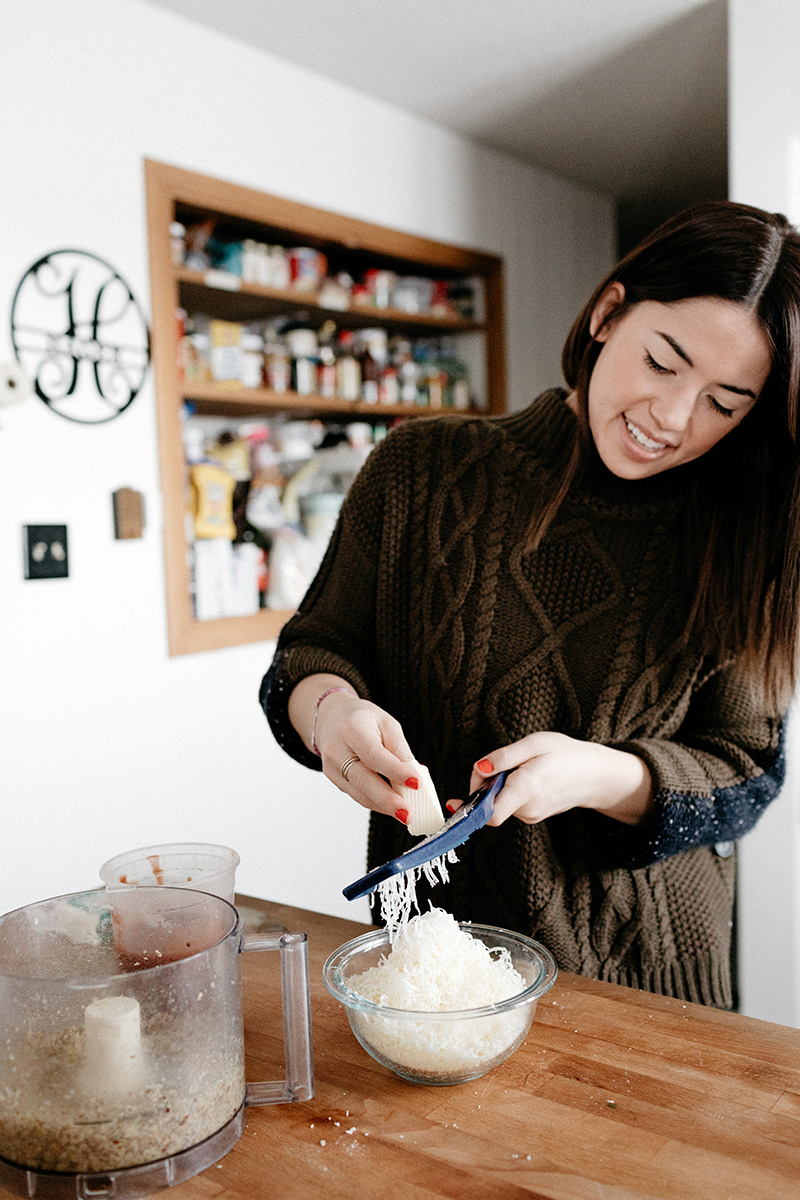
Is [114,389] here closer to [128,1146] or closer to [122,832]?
[122,832]

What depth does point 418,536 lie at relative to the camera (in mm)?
1292

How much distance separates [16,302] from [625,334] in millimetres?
1552

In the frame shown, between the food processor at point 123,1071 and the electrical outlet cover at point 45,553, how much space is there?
1.61m

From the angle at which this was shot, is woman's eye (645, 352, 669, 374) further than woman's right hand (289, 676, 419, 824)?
Yes

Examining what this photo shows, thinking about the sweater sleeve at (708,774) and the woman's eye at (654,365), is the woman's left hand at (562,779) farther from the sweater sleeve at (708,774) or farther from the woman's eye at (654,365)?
the woman's eye at (654,365)

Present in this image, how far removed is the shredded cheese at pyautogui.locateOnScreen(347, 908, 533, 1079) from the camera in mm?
769

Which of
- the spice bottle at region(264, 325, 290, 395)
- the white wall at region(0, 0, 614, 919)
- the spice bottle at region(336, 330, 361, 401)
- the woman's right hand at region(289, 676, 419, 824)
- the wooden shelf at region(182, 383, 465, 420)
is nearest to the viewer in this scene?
the woman's right hand at region(289, 676, 419, 824)

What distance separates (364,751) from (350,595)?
1.24 feet

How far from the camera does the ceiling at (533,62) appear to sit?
256 centimetres

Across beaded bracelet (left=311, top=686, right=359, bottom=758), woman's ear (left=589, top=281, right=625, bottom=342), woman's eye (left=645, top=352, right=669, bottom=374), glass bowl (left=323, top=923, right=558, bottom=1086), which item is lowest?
glass bowl (left=323, top=923, right=558, bottom=1086)

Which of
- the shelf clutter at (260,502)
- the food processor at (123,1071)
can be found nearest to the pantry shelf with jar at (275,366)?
the shelf clutter at (260,502)

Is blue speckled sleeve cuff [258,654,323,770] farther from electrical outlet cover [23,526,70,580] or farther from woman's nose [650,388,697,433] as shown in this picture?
electrical outlet cover [23,526,70,580]

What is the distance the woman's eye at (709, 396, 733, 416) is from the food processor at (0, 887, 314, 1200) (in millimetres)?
784

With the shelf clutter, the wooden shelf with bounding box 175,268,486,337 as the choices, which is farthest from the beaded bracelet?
the wooden shelf with bounding box 175,268,486,337
